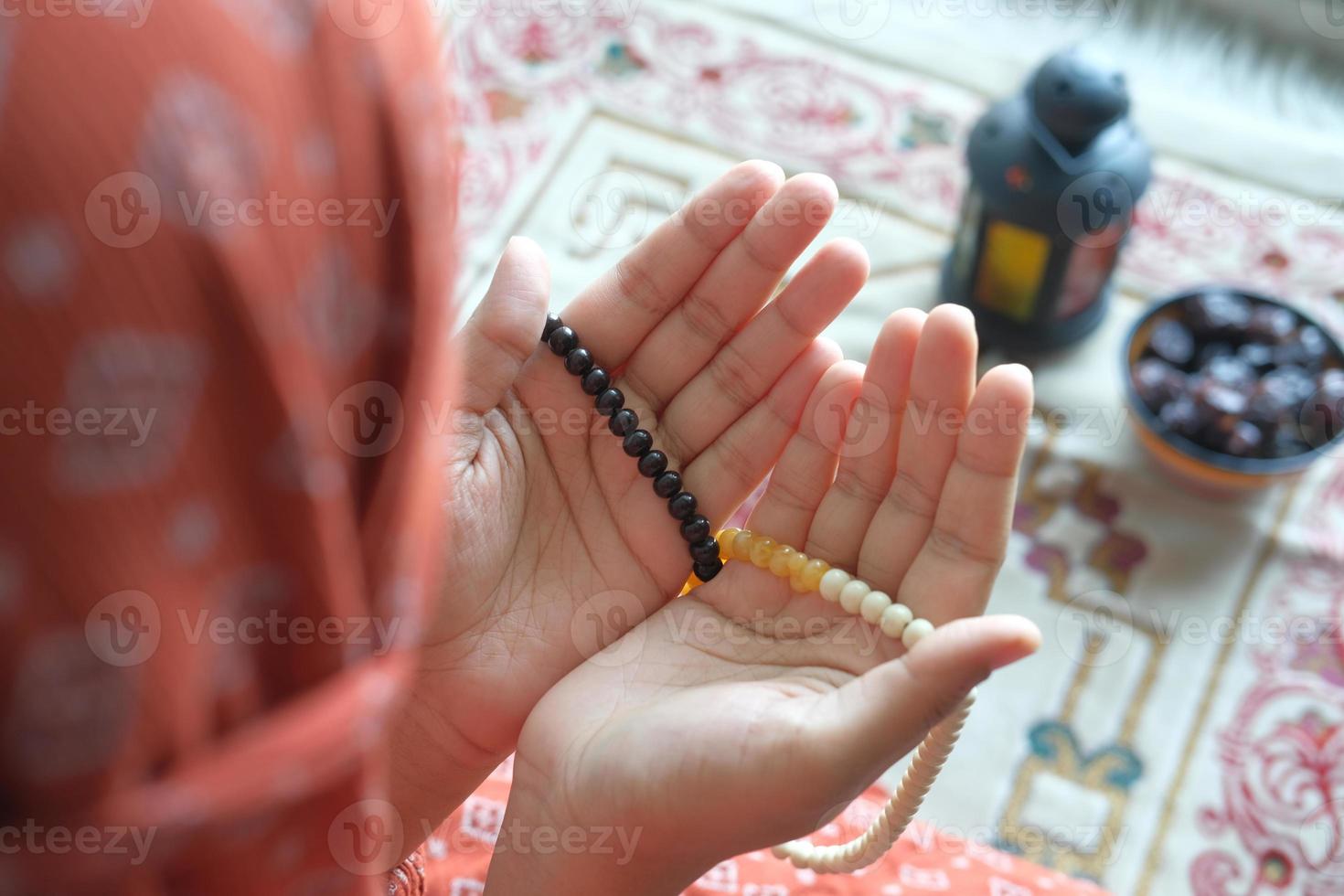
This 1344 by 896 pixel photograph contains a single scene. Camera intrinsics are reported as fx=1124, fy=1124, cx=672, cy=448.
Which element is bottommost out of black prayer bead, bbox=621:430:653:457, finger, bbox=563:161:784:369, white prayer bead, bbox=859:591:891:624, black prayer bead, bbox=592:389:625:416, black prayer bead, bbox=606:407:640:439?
white prayer bead, bbox=859:591:891:624

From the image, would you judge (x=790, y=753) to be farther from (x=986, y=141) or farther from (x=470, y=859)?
(x=986, y=141)

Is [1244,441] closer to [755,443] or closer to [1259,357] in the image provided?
[1259,357]

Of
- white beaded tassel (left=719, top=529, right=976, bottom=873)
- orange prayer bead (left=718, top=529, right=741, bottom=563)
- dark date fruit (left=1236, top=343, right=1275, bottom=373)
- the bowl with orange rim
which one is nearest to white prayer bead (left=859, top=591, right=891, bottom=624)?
white beaded tassel (left=719, top=529, right=976, bottom=873)

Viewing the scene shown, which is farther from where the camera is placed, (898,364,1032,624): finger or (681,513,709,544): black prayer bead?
(681,513,709,544): black prayer bead

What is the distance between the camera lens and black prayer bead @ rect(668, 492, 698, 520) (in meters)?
0.74

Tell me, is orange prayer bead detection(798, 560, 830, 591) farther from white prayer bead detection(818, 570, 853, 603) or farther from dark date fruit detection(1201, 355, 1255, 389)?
dark date fruit detection(1201, 355, 1255, 389)

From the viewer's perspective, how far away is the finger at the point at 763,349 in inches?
27.7

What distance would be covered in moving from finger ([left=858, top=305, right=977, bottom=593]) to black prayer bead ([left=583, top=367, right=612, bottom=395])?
198mm

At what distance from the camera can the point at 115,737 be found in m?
0.36

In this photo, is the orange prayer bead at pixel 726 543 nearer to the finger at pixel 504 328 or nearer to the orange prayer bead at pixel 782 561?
the orange prayer bead at pixel 782 561

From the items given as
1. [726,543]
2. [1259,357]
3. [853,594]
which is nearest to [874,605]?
[853,594]

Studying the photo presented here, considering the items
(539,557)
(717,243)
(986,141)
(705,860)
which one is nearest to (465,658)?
(539,557)

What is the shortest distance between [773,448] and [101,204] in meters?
0.50

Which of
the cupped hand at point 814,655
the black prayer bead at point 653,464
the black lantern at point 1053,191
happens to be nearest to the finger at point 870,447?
the cupped hand at point 814,655
